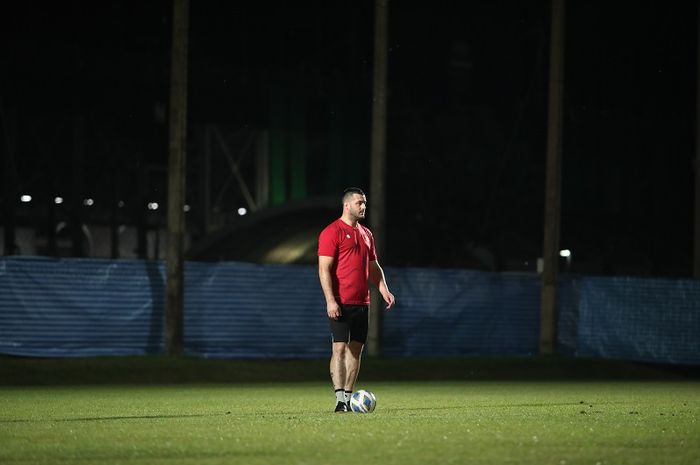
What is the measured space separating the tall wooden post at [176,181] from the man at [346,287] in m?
10.6

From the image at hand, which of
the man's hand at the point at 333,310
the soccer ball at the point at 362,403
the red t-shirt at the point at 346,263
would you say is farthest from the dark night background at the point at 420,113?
the soccer ball at the point at 362,403

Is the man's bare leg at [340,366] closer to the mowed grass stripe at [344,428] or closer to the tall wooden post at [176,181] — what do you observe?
the mowed grass stripe at [344,428]

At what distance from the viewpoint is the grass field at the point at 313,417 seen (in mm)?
10617

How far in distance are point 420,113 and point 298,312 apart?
26.0 m

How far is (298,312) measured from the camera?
26.8 metres

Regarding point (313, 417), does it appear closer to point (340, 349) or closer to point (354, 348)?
point (340, 349)

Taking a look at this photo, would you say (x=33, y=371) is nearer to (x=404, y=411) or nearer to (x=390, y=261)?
(x=404, y=411)

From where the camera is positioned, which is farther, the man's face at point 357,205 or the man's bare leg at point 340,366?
the man's bare leg at point 340,366

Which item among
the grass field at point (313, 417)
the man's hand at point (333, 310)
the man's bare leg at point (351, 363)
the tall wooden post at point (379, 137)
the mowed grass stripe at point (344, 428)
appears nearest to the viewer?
the mowed grass stripe at point (344, 428)

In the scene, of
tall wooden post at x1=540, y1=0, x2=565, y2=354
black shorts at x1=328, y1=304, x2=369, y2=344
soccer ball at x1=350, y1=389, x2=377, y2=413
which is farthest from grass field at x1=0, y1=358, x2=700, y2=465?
tall wooden post at x1=540, y1=0, x2=565, y2=354

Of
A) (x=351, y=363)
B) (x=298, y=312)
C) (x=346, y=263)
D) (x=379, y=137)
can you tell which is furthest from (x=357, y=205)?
(x=379, y=137)

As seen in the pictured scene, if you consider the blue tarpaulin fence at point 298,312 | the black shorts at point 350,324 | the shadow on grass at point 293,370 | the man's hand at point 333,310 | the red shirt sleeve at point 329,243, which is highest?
the red shirt sleeve at point 329,243

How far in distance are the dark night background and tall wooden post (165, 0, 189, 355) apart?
63.7 ft

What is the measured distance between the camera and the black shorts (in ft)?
47.7
